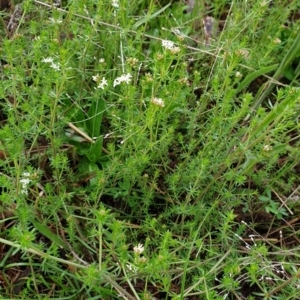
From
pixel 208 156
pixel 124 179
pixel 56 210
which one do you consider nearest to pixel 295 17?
pixel 208 156

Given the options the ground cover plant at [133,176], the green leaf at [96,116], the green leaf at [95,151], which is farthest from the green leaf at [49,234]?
the green leaf at [96,116]

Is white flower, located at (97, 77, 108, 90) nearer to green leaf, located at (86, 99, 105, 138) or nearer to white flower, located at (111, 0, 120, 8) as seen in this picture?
green leaf, located at (86, 99, 105, 138)

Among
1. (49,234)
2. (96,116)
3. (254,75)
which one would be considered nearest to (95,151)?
(96,116)

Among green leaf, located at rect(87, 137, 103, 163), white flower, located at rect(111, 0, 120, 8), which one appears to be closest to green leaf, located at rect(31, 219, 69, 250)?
green leaf, located at rect(87, 137, 103, 163)

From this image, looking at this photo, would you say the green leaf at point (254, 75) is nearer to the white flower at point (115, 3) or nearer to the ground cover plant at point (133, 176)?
the ground cover plant at point (133, 176)

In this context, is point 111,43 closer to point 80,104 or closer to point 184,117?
point 80,104

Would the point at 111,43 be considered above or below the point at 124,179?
above

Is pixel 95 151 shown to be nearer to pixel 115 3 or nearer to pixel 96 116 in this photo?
pixel 96 116

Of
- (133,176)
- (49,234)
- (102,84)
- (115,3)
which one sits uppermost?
(115,3)
